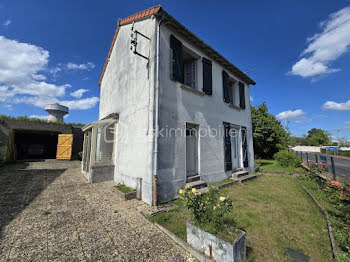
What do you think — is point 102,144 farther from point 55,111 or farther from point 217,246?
point 55,111

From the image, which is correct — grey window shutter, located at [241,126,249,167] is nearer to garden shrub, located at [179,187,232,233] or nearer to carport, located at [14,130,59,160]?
garden shrub, located at [179,187,232,233]

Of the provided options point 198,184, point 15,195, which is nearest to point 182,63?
point 198,184

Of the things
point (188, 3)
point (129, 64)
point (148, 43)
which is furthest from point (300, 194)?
point (188, 3)

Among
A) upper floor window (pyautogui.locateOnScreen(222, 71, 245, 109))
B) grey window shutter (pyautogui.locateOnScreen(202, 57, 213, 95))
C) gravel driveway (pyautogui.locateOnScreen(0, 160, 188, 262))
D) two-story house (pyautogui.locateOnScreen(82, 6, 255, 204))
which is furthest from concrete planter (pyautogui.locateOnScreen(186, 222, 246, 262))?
upper floor window (pyautogui.locateOnScreen(222, 71, 245, 109))

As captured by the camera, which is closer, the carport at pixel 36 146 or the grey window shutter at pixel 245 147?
the grey window shutter at pixel 245 147

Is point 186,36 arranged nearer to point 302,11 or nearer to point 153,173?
point 302,11

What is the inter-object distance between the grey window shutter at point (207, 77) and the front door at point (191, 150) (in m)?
1.91

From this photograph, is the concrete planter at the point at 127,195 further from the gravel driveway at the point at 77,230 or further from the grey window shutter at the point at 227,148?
the grey window shutter at the point at 227,148

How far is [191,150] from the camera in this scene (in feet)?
19.5

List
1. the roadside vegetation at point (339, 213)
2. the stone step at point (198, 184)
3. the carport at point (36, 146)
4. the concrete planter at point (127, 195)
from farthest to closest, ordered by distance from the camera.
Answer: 1. the carport at point (36, 146)
2. the stone step at point (198, 184)
3. the concrete planter at point (127, 195)
4. the roadside vegetation at point (339, 213)

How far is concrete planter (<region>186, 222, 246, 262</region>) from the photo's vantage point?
1955mm

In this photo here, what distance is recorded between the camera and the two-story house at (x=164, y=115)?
467 centimetres

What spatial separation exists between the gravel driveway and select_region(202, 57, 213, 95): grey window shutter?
530 centimetres

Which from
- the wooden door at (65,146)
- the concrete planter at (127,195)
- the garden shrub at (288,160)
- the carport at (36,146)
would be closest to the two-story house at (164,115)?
the concrete planter at (127,195)
